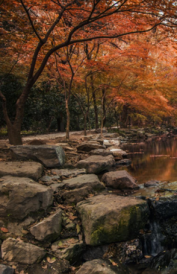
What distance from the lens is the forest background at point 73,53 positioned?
579 cm

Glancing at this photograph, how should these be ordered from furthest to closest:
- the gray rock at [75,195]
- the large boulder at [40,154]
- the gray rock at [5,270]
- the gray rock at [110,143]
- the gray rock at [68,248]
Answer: the gray rock at [110,143] < the large boulder at [40,154] < the gray rock at [75,195] < the gray rock at [68,248] < the gray rock at [5,270]

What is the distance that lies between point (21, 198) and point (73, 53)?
10.3 m

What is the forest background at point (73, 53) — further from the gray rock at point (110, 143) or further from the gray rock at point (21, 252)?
the gray rock at point (21, 252)

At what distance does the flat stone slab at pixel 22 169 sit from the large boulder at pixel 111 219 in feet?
4.01

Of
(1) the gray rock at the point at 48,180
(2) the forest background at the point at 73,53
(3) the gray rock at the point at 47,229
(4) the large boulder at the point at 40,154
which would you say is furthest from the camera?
(2) the forest background at the point at 73,53

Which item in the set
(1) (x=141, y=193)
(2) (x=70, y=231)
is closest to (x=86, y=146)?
(1) (x=141, y=193)

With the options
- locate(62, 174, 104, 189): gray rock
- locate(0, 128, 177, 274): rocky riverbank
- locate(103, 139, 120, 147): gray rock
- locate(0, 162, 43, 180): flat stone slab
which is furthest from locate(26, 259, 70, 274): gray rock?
locate(103, 139, 120, 147): gray rock

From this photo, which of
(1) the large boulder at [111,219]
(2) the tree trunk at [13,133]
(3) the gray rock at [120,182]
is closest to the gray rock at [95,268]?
(1) the large boulder at [111,219]

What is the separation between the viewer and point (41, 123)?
14.9 metres

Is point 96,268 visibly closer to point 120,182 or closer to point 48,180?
point 48,180

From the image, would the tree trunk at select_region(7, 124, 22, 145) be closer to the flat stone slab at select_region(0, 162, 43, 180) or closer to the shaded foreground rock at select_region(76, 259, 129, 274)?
the flat stone slab at select_region(0, 162, 43, 180)

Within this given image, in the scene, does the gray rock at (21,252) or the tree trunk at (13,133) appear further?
the tree trunk at (13,133)

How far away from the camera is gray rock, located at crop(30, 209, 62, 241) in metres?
3.13

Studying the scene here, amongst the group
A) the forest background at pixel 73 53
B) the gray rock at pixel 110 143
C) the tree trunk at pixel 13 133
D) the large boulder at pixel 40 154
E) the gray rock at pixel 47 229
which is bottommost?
the gray rock at pixel 47 229
